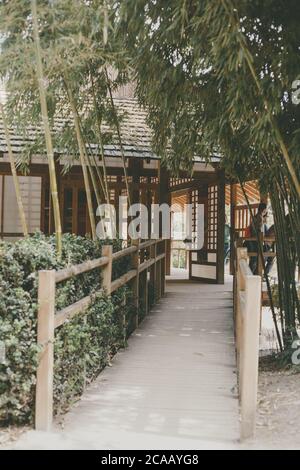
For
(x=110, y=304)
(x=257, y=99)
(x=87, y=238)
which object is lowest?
(x=110, y=304)

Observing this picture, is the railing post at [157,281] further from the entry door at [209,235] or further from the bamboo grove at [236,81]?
the bamboo grove at [236,81]

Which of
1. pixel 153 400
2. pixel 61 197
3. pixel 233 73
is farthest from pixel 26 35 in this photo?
pixel 61 197

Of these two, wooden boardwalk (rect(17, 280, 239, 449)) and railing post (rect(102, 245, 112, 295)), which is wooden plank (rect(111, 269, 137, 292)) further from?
wooden boardwalk (rect(17, 280, 239, 449))

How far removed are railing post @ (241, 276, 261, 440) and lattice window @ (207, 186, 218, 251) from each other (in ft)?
27.2

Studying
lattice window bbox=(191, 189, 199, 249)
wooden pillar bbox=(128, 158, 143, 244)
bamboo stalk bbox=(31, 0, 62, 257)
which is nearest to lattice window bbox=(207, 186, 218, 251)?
lattice window bbox=(191, 189, 199, 249)

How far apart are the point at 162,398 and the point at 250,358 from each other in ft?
3.26

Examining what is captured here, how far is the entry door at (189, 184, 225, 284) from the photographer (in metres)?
11.4

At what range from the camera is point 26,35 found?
486 cm

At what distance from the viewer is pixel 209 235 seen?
12031 millimetres

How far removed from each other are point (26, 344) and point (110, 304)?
1975 mm

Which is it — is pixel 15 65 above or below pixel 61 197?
above

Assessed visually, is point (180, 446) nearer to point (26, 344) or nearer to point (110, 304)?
point (26, 344)

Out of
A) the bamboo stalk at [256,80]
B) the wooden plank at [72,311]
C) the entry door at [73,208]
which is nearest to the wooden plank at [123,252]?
the wooden plank at [72,311]

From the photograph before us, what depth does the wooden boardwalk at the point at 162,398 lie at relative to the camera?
329cm
